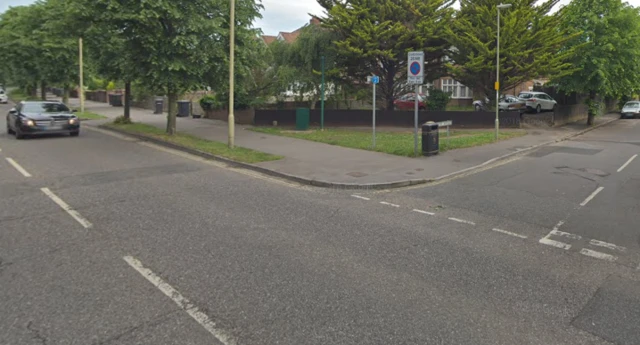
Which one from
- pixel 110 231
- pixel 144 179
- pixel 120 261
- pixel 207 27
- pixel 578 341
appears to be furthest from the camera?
pixel 207 27

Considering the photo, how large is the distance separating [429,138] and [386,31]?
32.8 ft

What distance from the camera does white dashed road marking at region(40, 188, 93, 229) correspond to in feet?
21.9

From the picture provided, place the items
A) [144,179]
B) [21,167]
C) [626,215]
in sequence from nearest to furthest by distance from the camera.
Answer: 1. [626,215]
2. [144,179]
3. [21,167]

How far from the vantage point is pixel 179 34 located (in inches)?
607

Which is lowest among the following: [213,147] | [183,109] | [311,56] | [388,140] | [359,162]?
[359,162]

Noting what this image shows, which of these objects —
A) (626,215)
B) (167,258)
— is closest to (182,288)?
(167,258)

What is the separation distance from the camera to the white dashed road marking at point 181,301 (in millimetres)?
3623

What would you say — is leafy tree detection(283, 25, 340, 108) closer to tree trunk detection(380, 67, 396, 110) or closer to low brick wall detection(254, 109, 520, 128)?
low brick wall detection(254, 109, 520, 128)

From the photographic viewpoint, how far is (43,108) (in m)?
17.9

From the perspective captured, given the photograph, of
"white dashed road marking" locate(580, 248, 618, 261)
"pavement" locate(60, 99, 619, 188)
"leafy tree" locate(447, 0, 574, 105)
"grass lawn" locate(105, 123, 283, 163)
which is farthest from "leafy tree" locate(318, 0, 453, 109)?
"white dashed road marking" locate(580, 248, 618, 261)

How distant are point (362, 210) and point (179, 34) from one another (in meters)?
10.9

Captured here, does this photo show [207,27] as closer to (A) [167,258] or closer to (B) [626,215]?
(A) [167,258]

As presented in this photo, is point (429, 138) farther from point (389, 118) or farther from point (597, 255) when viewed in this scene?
point (389, 118)

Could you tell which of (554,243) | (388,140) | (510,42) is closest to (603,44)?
(510,42)
